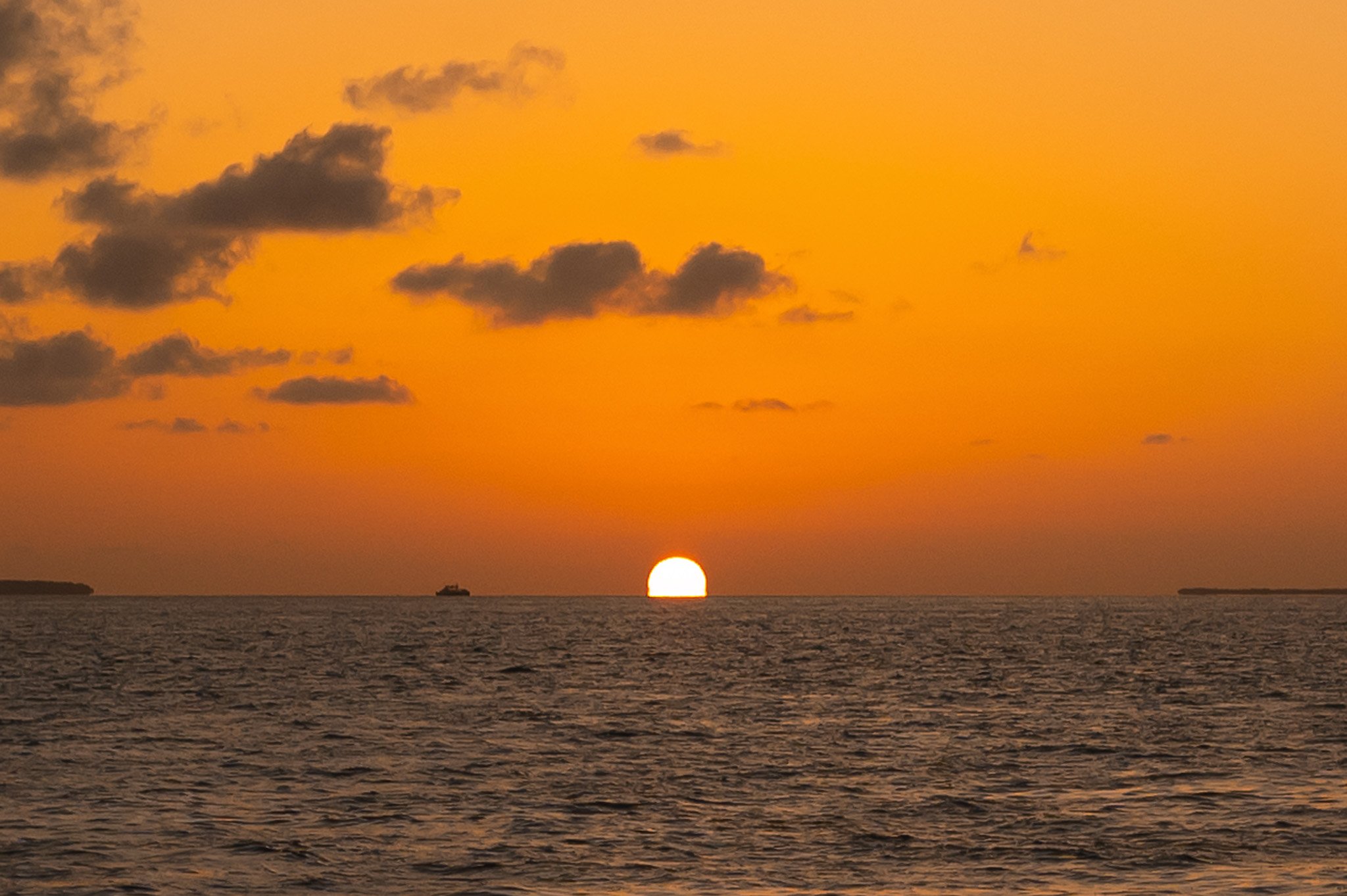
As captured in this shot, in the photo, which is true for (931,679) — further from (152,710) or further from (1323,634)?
(1323,634)

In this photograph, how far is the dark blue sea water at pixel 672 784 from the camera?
3247 cm

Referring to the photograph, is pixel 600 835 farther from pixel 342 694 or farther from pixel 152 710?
pixel 342 694

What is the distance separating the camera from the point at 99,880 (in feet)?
103

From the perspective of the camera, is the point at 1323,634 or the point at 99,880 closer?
the point at 99,880

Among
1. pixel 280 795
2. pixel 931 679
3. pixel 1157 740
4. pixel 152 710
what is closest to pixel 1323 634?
pixel 931 679

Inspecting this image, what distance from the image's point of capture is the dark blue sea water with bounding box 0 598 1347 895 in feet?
107

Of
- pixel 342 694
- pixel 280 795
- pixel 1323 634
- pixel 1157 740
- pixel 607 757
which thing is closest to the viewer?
pixel 280 795

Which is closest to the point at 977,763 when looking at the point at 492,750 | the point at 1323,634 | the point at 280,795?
the point at 492,750

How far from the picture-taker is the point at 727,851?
114 feet

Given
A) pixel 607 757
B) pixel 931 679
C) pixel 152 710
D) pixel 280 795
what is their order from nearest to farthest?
pixel 280 795 < pixel 607 757 < pixel 152 710 < pixel 931 679

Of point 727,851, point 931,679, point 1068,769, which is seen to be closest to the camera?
point 727,851

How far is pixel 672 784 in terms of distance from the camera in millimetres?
45344

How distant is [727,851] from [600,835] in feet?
12.1

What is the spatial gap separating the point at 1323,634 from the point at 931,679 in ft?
377
